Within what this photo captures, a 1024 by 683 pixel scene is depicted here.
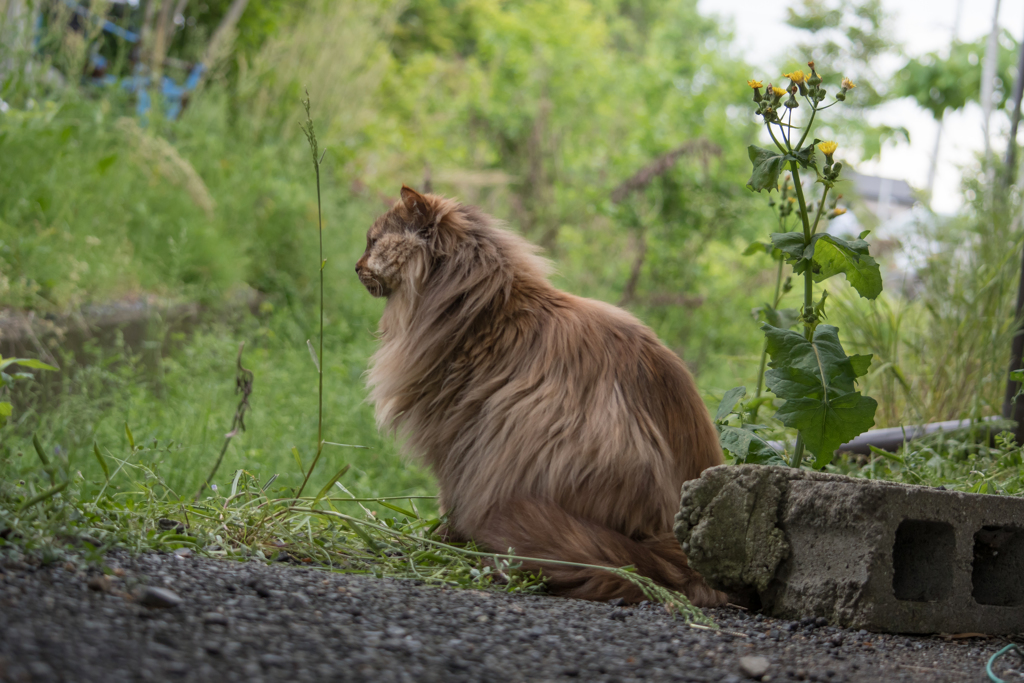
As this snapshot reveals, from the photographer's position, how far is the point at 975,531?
2.00m

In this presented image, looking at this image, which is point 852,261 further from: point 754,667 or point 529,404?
point 754,667

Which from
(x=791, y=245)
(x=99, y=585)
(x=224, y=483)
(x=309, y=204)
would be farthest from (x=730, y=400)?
(x=309, y=204)

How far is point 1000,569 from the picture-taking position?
7.08 ft

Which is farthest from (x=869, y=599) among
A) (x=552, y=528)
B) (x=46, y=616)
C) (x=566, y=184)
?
(x=566, y=184)

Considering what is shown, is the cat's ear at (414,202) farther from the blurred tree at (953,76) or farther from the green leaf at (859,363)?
the blurred tree at (953,76)

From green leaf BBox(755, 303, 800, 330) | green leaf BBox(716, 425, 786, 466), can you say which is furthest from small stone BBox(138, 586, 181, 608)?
green leaf BBox(755, 303, 800, 330)

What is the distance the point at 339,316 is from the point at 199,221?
47.6 inches

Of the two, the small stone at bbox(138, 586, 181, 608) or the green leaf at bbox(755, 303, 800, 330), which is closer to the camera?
the small stone at bbox(138, 586, 181, 608)

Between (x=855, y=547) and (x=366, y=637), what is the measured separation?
46.7 inches

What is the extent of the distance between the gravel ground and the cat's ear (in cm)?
129

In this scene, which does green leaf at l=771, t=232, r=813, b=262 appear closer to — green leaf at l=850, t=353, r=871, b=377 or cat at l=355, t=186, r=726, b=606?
green leaf at l=850, t=353, r=871, b=377

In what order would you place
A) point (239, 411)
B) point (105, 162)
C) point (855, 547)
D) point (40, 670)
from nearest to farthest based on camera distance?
point (40, 670) → point (855, 547) → point (239, 411) → point (105, 162)

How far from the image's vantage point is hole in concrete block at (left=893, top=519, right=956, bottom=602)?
2027 millimetres

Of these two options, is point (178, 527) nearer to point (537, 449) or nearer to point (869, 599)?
point (537, 449)
